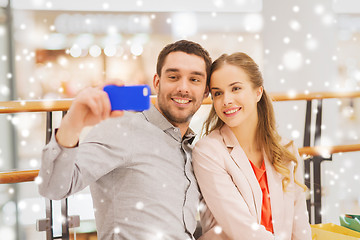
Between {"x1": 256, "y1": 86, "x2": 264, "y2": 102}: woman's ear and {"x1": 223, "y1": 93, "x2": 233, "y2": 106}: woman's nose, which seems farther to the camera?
{"x1": 256, "y1": 86, "x2": 264, "y2": 102}: woman's ear

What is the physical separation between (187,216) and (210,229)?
0.16m

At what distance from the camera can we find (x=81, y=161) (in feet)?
3.45

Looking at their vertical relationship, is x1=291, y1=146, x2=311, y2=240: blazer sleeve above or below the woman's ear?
below

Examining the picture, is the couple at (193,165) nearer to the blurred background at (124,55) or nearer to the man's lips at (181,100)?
the man's lips at (181,100)

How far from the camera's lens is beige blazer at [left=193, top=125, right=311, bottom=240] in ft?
4.27

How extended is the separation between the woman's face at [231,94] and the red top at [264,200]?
177 mm

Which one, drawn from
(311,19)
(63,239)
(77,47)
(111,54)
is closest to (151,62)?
(111,54)

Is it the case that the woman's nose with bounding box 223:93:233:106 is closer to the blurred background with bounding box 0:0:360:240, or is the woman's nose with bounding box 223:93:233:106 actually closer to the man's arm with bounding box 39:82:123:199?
the man's arm with bounding box 39:82:123:199

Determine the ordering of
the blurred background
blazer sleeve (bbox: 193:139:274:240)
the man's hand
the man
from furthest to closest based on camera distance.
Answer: the blurred background
blazer sleeve (bbox: 193:139:274:240)
the man
the man's hand

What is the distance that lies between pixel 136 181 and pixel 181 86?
1.11ft

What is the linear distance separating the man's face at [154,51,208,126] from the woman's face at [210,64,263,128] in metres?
0.05

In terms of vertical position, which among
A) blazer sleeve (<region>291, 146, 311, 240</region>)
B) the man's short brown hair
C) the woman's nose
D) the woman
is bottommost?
blazer sleeve (<region>291, 146, 311, 240</region>)

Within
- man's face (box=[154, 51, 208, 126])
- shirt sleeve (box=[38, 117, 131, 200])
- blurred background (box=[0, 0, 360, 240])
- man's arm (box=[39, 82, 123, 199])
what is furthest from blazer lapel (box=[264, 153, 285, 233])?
blurred background (box=[0, 0, 360, 240])

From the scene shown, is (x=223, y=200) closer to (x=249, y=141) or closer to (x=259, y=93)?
(x=249, y=141)
